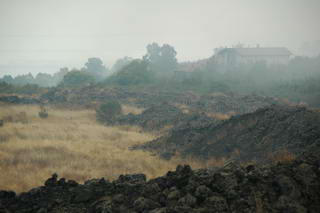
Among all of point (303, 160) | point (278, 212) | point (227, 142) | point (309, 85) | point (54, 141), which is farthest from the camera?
point (309, 85)

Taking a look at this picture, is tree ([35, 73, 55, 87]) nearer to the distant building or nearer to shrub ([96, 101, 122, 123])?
the distant building

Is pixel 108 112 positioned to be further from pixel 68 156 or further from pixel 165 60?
pixel 165 60

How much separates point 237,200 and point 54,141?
11571mm

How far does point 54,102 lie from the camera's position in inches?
1304

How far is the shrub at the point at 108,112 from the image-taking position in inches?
962

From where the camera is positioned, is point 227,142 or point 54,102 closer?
point 227,142

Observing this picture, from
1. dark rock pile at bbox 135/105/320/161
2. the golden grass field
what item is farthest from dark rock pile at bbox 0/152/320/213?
dark rock pile at bbox 135/105/320/161

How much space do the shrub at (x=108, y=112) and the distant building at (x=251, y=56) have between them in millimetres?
39522

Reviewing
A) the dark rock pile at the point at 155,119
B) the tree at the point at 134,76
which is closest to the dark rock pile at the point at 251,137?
the dark rock pile at the point at 155,119

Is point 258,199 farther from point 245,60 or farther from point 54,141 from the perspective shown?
point 245,60

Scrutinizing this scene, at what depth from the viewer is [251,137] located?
504 inches

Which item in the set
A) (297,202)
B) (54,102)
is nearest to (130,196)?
(297,202)

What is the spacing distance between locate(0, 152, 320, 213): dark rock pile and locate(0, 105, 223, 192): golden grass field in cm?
306

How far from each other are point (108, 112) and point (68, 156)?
43.2ft
